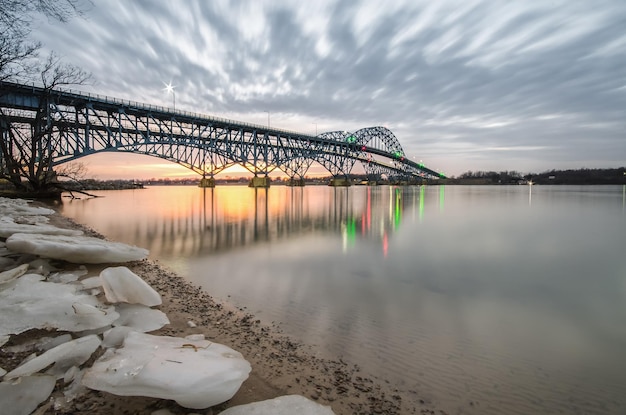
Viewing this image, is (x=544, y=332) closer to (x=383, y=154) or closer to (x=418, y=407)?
(x=418, y=407)

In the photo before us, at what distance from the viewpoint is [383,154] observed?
136625mm

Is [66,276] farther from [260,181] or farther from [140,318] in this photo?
[260,181]

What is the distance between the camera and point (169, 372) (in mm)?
2230

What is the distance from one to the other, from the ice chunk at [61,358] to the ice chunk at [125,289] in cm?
119

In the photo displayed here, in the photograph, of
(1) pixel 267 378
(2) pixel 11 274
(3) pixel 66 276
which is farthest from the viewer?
(3) pixel 66 276

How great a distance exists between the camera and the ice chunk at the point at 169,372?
2.06 meters

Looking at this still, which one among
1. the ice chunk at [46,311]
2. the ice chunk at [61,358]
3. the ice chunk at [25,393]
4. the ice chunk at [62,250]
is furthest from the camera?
the ice chunk at [62,250]

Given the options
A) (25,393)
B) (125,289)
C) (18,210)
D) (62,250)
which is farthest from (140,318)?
(18,210)

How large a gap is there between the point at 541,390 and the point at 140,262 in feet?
25.1

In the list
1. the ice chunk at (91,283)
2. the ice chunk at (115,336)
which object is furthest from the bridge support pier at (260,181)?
the ice chunk at (115,336)

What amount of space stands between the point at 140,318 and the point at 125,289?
598 mm

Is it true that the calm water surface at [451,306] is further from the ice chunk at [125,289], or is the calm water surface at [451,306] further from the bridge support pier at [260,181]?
the bridge support pier at [260,181]

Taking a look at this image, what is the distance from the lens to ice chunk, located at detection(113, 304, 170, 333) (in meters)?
3.46

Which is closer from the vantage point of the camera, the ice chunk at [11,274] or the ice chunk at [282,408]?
the ice chunk at [282,408]
